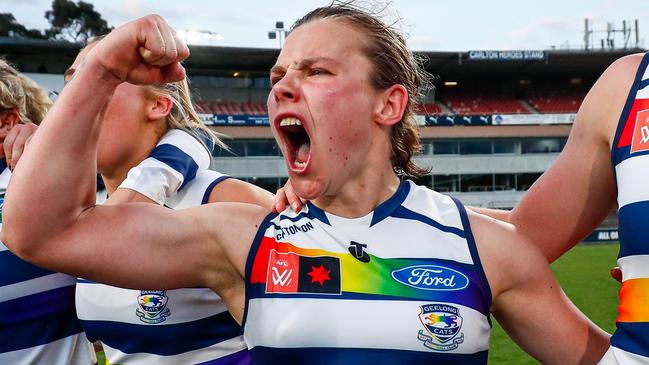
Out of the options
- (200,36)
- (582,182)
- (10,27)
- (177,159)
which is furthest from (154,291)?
(10,27)

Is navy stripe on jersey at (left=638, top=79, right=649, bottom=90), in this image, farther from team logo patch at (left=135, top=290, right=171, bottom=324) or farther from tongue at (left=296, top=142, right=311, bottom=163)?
team logo patch at (left=135, top=290, right=171, bottom=324)

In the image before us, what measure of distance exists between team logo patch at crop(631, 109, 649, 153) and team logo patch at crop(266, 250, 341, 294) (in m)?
Result: 0.87

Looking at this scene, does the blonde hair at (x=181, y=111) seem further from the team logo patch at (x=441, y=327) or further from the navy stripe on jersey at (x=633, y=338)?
the navy stripe on jersey at (x=633, y=338)

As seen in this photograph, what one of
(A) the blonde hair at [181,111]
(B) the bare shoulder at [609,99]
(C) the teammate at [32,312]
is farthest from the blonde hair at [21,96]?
(B) the bare shoulder at [609,99]

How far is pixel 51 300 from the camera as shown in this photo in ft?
8.55

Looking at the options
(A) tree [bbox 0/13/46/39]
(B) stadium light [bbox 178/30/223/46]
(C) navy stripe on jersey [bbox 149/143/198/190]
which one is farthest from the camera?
(A) tree [bbox 0/13/46/39]

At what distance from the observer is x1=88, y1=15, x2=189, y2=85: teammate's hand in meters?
1.63

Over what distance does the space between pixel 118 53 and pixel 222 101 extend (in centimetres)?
3751

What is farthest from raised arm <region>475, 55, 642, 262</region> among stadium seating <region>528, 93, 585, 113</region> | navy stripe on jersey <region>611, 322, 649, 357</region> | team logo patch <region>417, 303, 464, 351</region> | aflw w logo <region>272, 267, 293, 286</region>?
stadium seating <region>528, 93, 585, 113</region>

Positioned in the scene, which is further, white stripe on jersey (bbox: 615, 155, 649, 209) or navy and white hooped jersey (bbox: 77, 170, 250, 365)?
navy and white hooped jersey (bbox: 77, 170, 250, 365)

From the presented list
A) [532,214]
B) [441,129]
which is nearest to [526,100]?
[441,129]

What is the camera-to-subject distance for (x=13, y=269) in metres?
2.53

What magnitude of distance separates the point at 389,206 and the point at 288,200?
0.34m

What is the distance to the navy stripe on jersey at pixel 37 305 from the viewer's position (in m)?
2.53
